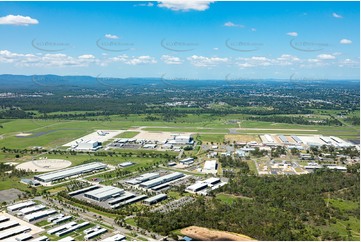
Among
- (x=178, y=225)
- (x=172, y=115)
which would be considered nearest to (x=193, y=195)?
(x=178, y=225)

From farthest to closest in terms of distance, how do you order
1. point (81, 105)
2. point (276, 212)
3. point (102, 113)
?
point (81, 105) < point (102, 113) < point (276, 212)

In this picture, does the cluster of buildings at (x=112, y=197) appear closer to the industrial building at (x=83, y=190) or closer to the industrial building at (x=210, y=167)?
the industrial building at (x=83, y=190)

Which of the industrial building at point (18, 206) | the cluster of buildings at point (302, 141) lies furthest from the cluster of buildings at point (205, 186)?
the cluster of buildings at point (302, 141)

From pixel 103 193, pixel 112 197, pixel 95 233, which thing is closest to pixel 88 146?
pixel 103 193

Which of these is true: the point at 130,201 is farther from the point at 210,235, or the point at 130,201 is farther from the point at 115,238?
the point at 210,235

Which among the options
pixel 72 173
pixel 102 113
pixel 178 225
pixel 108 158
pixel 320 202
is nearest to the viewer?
pixel 178 225

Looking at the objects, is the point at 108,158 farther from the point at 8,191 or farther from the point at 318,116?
the point at 318,116
